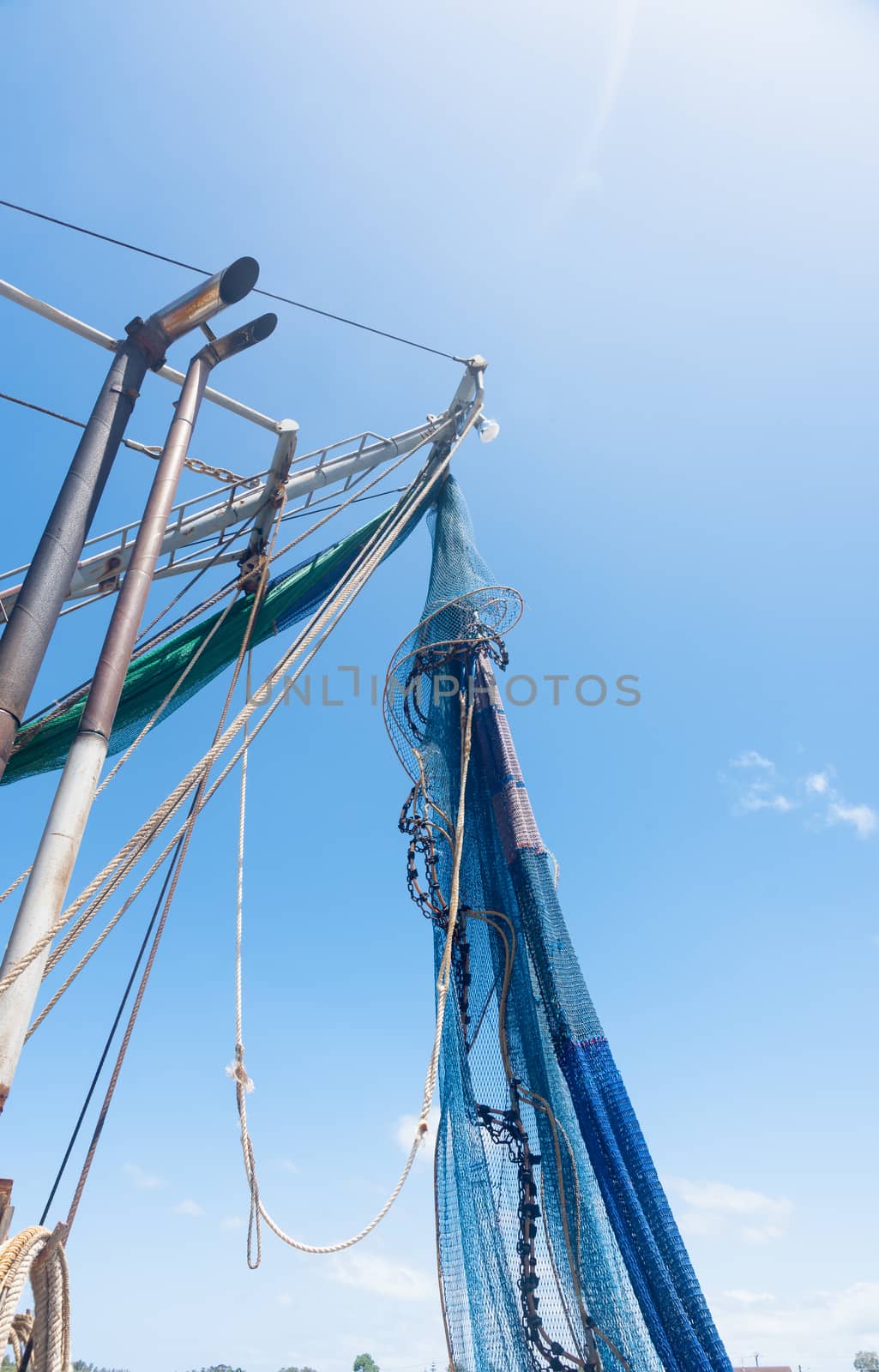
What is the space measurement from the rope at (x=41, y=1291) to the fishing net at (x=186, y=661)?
3187mm

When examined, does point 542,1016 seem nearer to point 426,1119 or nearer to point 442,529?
point 426,1119

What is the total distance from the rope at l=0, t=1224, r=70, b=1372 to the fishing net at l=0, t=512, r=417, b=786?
125 inches

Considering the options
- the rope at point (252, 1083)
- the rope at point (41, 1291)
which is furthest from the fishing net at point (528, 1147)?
the rope at point (41, 1291)

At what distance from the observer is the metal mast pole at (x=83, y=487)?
351 centimetres

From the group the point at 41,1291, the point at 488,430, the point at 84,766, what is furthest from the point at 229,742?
the point at 488,430

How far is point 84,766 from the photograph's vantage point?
11.1 feet

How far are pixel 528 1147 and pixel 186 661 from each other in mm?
4087

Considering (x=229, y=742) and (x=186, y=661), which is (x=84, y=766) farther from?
(x=186, y=661)

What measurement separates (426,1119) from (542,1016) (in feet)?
4.04

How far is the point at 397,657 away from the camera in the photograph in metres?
6.67

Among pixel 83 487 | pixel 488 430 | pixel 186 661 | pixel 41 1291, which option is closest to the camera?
pixel 41 1291

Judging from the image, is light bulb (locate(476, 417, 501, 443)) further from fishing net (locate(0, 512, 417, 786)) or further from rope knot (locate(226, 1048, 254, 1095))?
rope knot (locate(226, 1048, 254, 1095))

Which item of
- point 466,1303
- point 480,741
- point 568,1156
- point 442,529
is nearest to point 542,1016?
point 568,1156

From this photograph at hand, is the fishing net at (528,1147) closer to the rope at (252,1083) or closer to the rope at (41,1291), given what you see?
the rope at (252,1083)
